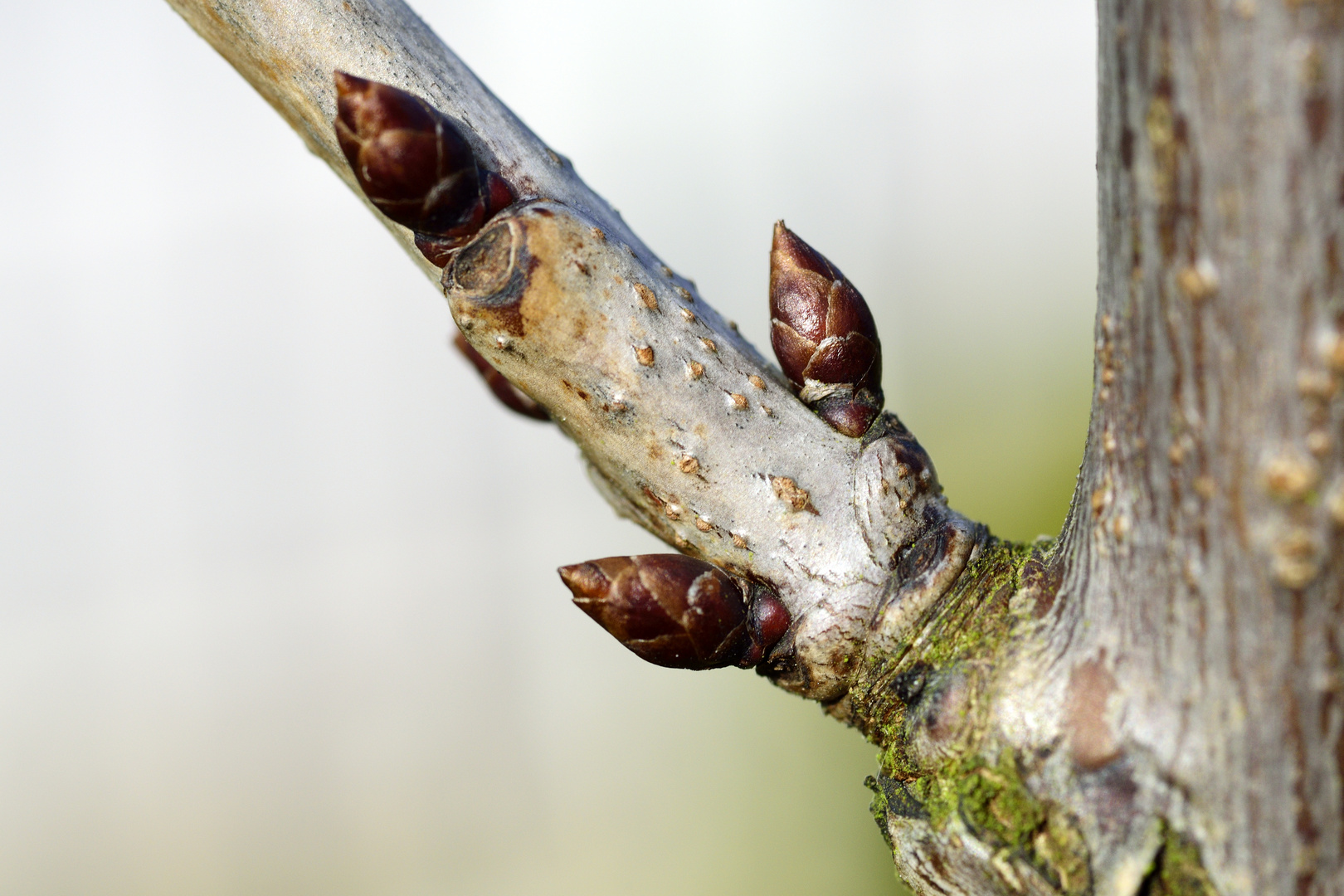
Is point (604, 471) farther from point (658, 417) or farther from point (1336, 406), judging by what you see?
point (1336, 406)

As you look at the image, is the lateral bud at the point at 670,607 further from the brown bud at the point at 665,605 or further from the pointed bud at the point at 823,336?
the pointed bud at the point at 823,336

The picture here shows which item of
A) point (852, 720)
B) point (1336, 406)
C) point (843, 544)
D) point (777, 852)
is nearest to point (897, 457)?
point (843, 544)

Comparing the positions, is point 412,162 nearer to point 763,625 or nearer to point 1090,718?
point 763,625

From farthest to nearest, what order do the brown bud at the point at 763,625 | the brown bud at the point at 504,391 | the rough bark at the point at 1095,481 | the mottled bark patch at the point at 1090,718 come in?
1. the brown bud at the point at 504,391
2. the brown bud at the point at 763,625
3. the mottled bark patch at the point at 1090,718
4. the rough bark at the point at 1095,481

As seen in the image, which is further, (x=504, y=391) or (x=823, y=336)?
(x=504, y=391)

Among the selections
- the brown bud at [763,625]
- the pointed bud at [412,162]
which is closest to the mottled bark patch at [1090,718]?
the brown bud at [763,625]

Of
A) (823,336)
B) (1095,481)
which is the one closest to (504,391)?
(823,336)
